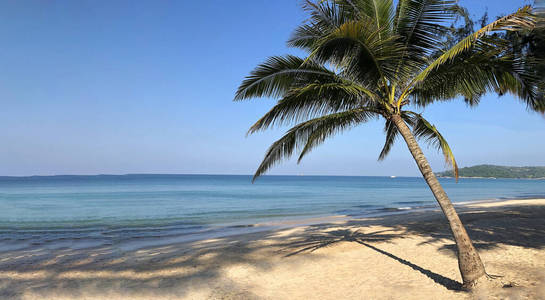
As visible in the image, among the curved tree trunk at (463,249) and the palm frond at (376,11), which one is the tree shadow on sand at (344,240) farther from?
the palm frond at (376,11)

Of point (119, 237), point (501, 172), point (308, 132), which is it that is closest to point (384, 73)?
point (308, 132)

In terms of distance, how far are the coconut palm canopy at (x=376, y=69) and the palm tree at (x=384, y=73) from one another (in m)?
0.02

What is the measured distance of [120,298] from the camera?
496 cm

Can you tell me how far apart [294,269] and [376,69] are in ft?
12.7

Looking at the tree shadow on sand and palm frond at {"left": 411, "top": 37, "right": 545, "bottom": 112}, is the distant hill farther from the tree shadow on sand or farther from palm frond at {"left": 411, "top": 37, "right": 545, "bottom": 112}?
palm frond at {"left": 411, "top": 37, "right": 545, "bottom": 112}

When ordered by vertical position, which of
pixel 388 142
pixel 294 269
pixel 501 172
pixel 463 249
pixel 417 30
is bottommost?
pixel 501 172

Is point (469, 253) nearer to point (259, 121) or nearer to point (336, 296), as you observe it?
point (336, 296)

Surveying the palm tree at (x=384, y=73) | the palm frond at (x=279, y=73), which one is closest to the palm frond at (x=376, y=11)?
the palm tree at (x=384, y=73)

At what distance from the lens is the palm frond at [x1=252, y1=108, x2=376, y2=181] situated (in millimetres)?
5562

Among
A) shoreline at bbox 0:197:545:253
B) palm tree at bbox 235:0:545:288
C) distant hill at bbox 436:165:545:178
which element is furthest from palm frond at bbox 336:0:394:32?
distant hill at bbox 436:165:545:178

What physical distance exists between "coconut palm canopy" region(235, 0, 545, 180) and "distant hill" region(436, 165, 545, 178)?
541 feet

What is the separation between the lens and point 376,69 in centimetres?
501

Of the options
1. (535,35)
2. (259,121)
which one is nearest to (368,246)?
(259,121)

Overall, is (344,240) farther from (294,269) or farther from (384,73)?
(384,73)
